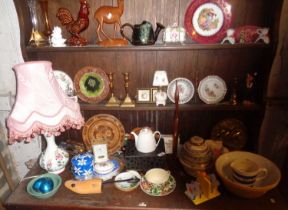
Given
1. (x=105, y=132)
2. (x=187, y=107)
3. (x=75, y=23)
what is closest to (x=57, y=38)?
Answer: (x=75, y=23)

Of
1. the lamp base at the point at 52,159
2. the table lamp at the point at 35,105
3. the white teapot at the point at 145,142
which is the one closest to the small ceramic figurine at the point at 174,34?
the white teapot at the point at 145,142

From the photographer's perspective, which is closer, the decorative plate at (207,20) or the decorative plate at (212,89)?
the decorative plate at (207,20)

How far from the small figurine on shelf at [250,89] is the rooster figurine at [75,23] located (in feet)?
3.49

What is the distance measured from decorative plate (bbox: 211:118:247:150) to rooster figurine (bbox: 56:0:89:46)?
107 cm

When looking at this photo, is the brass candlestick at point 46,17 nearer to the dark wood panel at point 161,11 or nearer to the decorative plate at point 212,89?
the dark wood panel at point 161,11

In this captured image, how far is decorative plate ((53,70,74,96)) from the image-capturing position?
59.7 inches

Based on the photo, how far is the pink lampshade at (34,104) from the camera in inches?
46.0

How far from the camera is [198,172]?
1.30m

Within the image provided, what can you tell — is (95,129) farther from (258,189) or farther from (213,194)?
(258,189)

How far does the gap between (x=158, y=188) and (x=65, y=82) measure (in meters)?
0.91

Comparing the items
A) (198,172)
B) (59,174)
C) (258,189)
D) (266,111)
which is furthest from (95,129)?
(266,111)

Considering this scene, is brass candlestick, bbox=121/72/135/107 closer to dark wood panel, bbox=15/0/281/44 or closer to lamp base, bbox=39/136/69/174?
dark wood panel, bbox=15/0/281/44

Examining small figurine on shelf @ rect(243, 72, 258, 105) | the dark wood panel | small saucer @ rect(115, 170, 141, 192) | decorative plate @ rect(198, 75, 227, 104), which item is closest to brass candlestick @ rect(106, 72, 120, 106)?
the dark wood panel

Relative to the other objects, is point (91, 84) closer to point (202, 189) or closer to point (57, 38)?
point (57, 38)
